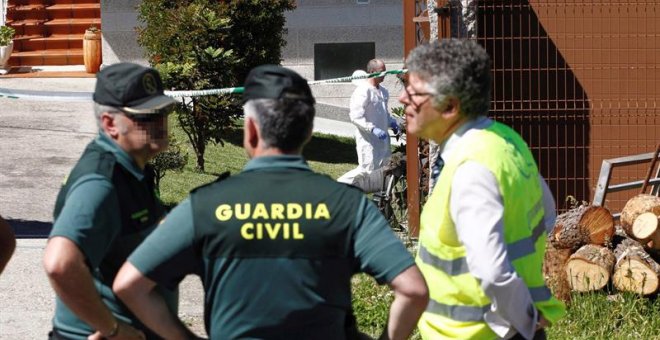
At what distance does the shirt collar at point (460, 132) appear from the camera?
386 cm

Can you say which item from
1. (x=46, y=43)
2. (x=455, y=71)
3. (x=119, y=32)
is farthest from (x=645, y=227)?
(x=46, y=43)

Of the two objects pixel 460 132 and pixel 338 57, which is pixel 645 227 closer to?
pixel 460 132

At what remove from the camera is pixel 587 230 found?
8023mm

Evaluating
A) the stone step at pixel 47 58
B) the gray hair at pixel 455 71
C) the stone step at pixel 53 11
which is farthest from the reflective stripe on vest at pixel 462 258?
the stone step at pixel 53 11

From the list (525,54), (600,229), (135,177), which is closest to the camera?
(135,177)

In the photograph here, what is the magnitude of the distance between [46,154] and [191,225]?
12.5m

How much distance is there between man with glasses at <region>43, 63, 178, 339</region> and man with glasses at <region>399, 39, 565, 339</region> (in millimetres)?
847

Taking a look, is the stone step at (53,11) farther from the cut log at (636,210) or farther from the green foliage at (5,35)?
the cut log at (636,210)

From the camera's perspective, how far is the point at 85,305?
3.52 m

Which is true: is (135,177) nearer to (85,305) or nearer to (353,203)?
(85,305)

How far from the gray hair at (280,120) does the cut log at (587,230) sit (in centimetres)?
496

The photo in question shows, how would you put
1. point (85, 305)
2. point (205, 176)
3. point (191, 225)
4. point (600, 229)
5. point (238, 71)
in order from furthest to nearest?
point (238, 71)
point (205, 176)
point (600, 229)
point (85, 305)
point (191, 225)

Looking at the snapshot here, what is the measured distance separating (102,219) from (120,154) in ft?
0.96

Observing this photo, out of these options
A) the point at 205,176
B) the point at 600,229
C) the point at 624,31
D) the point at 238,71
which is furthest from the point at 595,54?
the point at 238,71
